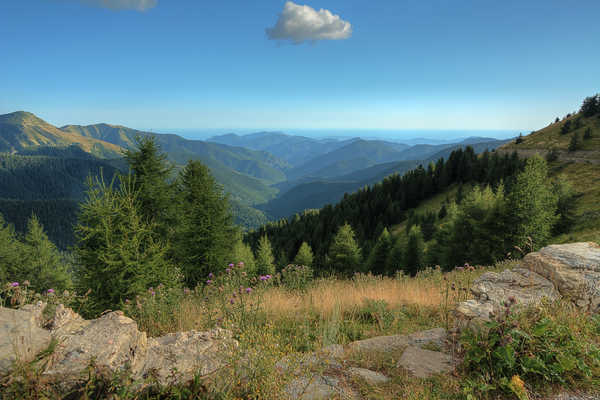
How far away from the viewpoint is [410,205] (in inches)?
3120

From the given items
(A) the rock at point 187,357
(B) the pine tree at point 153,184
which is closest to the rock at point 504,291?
(A) the rock at point 187,357

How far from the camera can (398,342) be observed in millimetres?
4145

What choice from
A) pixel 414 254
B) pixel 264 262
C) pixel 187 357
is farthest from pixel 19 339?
pixel 414 254

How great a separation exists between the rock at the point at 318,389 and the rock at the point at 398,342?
90cm

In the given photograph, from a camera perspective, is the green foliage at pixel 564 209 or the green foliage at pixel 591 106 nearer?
the green foliage at pixel 564 209

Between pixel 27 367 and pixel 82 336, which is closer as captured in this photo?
pixel 27 367

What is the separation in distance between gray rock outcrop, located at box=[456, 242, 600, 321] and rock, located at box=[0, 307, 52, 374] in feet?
17.0

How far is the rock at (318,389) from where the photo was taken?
9.09ft

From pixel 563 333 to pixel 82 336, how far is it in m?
5.55

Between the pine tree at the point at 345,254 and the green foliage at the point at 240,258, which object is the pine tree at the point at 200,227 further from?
the pine tree at the point at 345,254

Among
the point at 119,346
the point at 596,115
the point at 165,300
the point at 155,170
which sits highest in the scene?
the point at 596,115

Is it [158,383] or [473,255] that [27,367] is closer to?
[158,383]

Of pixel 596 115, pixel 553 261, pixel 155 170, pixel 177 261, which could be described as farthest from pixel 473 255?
pixel 596 115

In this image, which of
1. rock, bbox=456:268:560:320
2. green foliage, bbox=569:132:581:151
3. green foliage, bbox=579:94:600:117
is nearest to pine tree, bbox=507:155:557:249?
rock, bbox=456:268:560:320
